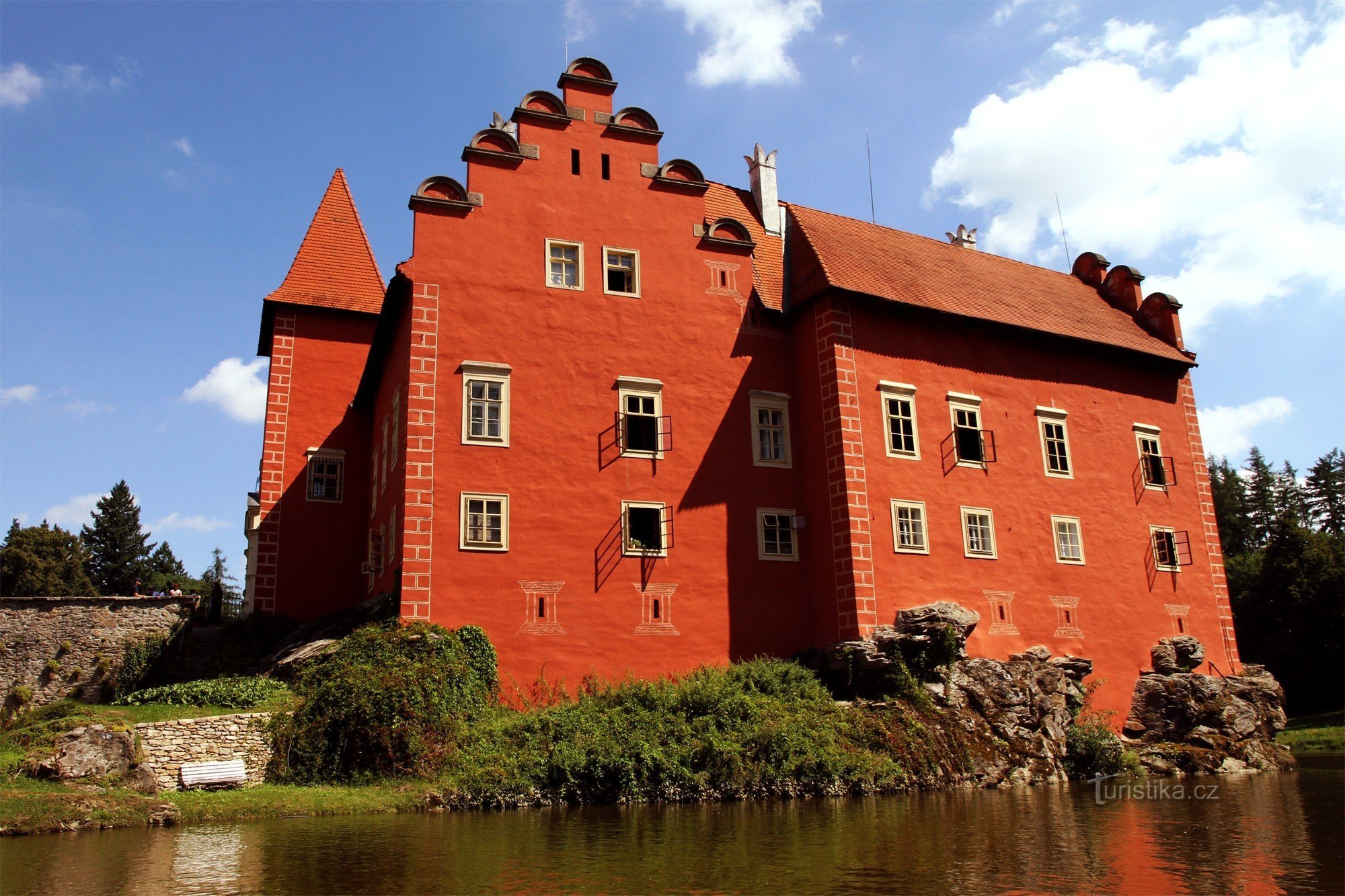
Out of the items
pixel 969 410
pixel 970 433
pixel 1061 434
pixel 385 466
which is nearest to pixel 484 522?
pixel 385 466

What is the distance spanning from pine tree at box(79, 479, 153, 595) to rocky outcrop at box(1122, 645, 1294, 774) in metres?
60.9

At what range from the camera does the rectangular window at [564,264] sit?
83.7 ft

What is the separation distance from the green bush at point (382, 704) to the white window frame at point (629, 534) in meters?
4.27

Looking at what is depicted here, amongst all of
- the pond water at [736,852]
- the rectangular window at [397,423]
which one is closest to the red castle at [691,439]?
the rectangular window at [397,423]

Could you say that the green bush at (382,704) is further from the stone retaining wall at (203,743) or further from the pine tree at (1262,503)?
Result: the pine tree at (1262,503)

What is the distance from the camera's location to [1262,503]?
68625 mm

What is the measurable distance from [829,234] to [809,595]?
1053 centimetres

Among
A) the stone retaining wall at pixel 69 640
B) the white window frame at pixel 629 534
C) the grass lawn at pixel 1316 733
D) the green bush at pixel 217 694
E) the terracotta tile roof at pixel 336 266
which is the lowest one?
the grass lawn at pixel 1316 733

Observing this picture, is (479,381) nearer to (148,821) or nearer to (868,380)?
(868,380)

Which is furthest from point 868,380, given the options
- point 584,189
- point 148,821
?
point 148,821

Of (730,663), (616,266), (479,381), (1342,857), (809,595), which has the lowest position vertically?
(1342,857)

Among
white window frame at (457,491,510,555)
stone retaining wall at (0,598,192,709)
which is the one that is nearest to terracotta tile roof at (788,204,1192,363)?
white window frame at (457,491,510,555)

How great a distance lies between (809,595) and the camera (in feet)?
84.7

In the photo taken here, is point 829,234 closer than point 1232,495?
Yes
